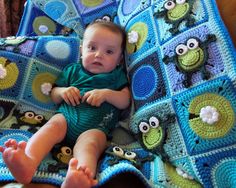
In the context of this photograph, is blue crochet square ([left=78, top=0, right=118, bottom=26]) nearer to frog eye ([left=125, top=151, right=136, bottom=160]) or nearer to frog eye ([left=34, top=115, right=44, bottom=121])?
frog eye ([left=34, top=115, right=44, bottom=121])

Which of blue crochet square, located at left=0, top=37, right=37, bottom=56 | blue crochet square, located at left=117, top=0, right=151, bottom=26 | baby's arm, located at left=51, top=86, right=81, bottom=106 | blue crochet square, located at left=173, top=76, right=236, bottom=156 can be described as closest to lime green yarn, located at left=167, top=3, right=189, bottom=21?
blue crochet square, located at left=117, top=0, right=151, bottom=26

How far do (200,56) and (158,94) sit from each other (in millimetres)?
157

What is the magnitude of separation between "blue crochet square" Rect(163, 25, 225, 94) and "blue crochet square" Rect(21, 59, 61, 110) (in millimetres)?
380

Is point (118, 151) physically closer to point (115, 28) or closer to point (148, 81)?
point (148, 81)

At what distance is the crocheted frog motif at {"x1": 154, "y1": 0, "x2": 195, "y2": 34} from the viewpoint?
1012 millimetres

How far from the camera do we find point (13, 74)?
45.2 inches

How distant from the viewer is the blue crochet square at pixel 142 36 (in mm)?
1094

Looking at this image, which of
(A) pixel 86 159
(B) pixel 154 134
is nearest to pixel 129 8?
(B) pixel 154 134

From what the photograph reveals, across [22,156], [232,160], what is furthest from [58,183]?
[232,160]

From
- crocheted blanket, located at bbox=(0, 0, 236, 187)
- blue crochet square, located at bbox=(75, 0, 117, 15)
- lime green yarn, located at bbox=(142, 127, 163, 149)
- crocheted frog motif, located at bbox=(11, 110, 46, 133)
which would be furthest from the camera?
blue crochet square, located at bbox=(75, 0, 117, 15)

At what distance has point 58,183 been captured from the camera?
Result: 86 cm

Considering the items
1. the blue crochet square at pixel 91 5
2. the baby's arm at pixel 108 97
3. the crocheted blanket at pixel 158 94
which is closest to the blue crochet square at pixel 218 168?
the crocheted blanket at pixel 158 94

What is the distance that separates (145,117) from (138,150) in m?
0.09

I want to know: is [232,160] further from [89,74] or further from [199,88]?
[89,74]
